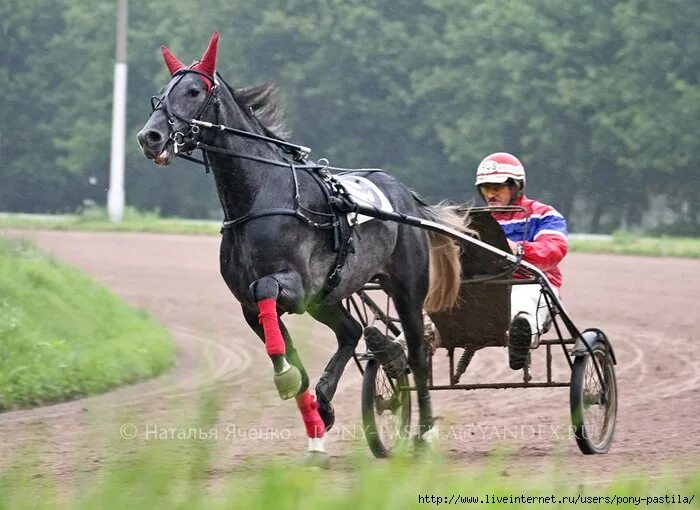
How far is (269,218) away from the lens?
610cm

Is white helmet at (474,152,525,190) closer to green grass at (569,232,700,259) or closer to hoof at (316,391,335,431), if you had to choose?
hoof at (316,391,335,431)

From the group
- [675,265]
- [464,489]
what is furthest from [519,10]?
[464,489]

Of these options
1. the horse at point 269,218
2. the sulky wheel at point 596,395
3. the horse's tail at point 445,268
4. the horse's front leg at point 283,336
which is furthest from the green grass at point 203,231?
the horse's front leg at point 283,336

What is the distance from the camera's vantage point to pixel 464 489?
13.0 ft

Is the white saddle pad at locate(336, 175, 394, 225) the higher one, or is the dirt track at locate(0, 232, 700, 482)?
the white saddle pad at locate(336, 175, 394, 225)

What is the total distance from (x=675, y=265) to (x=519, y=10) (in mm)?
17840

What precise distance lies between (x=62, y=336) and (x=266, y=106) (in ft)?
14.4

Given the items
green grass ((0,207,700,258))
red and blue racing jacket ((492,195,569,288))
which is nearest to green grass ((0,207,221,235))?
green grass ((0,207,700,258))

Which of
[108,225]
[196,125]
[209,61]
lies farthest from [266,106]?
[108,225]

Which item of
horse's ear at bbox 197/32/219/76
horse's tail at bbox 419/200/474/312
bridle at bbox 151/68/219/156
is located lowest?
horse's tail at bbox 419/200/474/312

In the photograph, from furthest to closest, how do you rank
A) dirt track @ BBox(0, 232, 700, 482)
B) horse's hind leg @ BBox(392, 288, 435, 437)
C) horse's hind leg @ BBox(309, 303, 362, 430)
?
1. horse's hind leg @ BBox(392, 288, 435, 437)
2. horse's hind leg @ BBox(309, 303, 362, 430)
3. dirt track @ BBox(0, 232, 700, 482)

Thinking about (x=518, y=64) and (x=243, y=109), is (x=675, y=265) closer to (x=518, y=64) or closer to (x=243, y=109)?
(x=243, y=109)

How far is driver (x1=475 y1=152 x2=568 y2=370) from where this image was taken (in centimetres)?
690

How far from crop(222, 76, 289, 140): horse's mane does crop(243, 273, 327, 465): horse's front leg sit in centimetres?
84
